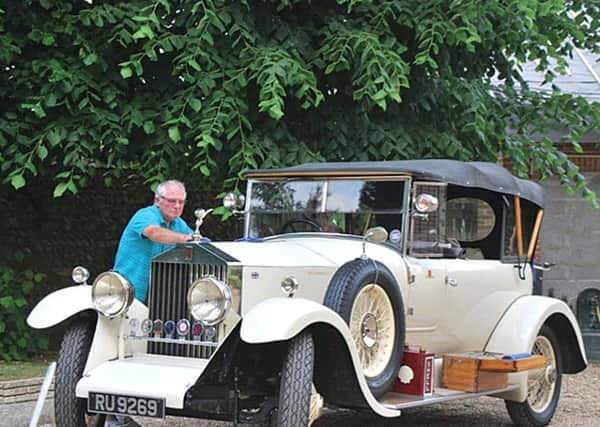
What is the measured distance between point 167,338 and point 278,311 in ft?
3.16

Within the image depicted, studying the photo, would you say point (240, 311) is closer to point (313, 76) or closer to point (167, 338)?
point (167, 338)

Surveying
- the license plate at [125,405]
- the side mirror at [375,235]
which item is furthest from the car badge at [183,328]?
the side mirror at [375,235]

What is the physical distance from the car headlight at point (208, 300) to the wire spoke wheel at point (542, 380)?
304 cm

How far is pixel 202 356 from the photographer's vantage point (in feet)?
20.4

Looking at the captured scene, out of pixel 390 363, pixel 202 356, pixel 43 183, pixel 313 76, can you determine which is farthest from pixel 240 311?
pixel 43 183

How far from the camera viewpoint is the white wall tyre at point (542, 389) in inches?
314

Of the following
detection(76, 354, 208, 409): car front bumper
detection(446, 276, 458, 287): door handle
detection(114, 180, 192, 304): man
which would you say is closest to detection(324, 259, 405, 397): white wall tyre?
detection(446, 276, 458, 287): door handle

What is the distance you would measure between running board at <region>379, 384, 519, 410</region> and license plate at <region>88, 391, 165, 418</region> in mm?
1459

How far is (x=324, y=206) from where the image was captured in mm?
7352

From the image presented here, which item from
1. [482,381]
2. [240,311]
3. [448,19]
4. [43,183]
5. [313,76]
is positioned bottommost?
[482,381]

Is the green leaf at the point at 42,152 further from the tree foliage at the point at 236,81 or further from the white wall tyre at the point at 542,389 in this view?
the white wall tyre at the point at 542,389

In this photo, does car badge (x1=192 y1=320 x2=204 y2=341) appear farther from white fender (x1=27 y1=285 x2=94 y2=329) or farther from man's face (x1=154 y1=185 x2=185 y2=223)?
man's face (x1=154 y1=185 x2=185 y2=223)

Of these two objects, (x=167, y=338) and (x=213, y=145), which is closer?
(x=167, y=338)

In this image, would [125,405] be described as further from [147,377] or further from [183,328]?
[183,328]
